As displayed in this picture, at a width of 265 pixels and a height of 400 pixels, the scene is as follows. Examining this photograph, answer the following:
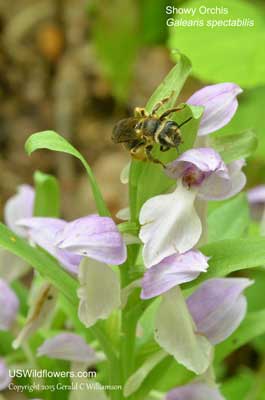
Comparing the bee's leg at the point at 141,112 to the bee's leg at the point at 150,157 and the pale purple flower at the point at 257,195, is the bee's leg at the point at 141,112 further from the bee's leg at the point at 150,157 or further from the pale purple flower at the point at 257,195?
the pale purple flower at the point at 257,195

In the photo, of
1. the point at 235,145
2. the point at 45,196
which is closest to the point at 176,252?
the point at 235,145

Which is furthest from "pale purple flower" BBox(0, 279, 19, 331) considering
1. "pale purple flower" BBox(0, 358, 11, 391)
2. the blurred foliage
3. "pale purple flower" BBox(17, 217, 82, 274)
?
the blurred foliage

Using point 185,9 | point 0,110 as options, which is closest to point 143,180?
point 185,9

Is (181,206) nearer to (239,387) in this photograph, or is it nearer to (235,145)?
(235,145)

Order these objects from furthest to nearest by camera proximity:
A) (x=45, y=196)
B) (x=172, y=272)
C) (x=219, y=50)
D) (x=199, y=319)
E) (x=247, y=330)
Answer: (x=219, y=50) < (x=45, y=196) < (x=247, y=330) < (x=199, y=319) < (x=172, y=272)

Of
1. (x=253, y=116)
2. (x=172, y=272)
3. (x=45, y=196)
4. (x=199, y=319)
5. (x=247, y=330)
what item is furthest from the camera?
(x=253, y=116)

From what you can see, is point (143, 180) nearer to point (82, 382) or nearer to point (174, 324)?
point (174, 324)
